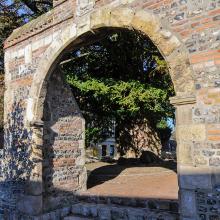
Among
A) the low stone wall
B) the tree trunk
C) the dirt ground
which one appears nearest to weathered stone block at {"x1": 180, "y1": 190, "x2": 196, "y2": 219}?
the low stone wall

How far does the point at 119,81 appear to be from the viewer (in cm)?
1191

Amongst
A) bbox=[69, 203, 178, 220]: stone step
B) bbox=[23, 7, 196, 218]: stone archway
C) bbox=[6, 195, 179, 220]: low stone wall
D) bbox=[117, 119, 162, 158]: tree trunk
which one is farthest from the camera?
bbox=[117, 119, 162, 158]: tree trunk

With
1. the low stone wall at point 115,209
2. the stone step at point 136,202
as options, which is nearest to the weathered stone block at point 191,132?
the low stone wall at point 115,209

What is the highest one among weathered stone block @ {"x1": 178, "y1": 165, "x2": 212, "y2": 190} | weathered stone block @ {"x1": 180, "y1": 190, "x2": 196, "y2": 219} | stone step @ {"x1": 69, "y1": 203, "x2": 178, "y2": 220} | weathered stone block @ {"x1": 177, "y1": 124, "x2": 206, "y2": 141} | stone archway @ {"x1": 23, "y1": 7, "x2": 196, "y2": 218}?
stone archway @ {"x1": 23, "y1": 7, "x2": 196, "y2": 218}

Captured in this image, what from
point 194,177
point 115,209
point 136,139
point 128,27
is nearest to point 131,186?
point 115,209

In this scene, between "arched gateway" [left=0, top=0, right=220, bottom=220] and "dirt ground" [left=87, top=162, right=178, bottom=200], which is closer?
"arched gateway" [left=0, top=0, right=220, bottom=220]

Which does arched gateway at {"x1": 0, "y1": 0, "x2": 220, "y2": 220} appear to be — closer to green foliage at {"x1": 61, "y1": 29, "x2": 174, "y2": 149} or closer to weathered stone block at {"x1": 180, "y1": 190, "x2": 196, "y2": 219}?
weathered stone block at {"x1": 180, "y1": 190, "x2": 196, "y2": 219}

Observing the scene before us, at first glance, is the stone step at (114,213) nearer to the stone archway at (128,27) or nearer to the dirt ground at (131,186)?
the dirt ground at (131,186)

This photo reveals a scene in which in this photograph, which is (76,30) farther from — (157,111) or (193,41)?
(157,111)

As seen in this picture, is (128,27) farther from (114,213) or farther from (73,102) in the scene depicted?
(114,213)

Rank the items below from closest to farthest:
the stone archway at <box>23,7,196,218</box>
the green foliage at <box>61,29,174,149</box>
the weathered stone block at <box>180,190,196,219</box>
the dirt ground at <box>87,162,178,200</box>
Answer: the weathered stone block at <box>180,190,196,219</box> < the stone archway at <box>23,7,196,218</box> < the dirt ground at <box>87,162,178,200</box> < the green foliage at <box>61,29,174,149</box>

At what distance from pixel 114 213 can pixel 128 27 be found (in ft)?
12.4

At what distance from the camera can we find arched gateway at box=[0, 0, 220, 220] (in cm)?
423

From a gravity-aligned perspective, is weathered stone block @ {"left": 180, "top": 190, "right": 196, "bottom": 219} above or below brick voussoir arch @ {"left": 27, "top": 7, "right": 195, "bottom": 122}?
below
